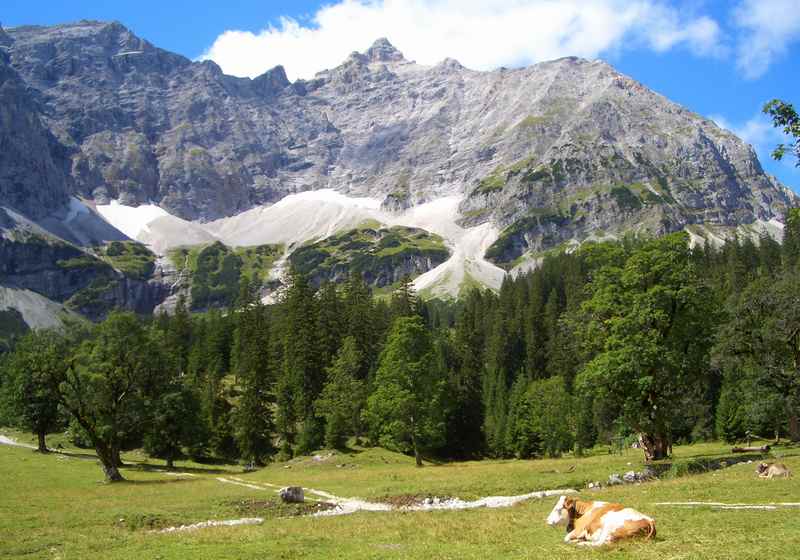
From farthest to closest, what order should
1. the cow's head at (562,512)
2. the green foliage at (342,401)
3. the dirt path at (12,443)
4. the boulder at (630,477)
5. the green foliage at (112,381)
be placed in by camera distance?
the green foliage at (342,401) < the dirt path at (12,443) < the green foliage at (112,381) < the boulder at (630,477) < the cow's head at (562,512)

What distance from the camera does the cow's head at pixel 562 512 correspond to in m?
19.5

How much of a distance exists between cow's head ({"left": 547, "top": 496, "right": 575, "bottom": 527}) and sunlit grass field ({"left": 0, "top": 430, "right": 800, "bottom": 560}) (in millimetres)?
732

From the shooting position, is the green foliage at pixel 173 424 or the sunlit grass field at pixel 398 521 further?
the green foliage at pixel 173 424

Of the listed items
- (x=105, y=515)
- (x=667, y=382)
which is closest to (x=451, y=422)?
(x=667, y=382)

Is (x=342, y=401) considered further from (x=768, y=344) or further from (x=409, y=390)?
(x=768, y=344)

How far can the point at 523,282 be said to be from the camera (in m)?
169

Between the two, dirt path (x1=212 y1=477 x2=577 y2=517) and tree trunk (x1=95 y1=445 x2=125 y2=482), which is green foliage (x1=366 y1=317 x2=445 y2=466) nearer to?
tree trunk (x1=95 y1=445 x2=125 y2=482)

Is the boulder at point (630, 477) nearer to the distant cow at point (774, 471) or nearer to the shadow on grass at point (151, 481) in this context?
the distant cow at point (774, 471)

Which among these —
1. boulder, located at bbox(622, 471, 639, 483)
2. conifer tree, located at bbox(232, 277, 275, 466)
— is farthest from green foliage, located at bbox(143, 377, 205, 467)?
boulder, located at bbox(622, 471, 639, 483)

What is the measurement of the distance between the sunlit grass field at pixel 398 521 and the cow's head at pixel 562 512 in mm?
732

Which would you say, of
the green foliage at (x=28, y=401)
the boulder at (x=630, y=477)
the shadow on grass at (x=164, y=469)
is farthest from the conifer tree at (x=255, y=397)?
the boulder at (x=630, y=477)

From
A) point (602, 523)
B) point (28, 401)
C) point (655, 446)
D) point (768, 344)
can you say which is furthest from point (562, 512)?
point (28, 401)

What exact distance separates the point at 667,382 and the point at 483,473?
1479cm

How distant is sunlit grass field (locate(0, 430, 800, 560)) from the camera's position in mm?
17406
